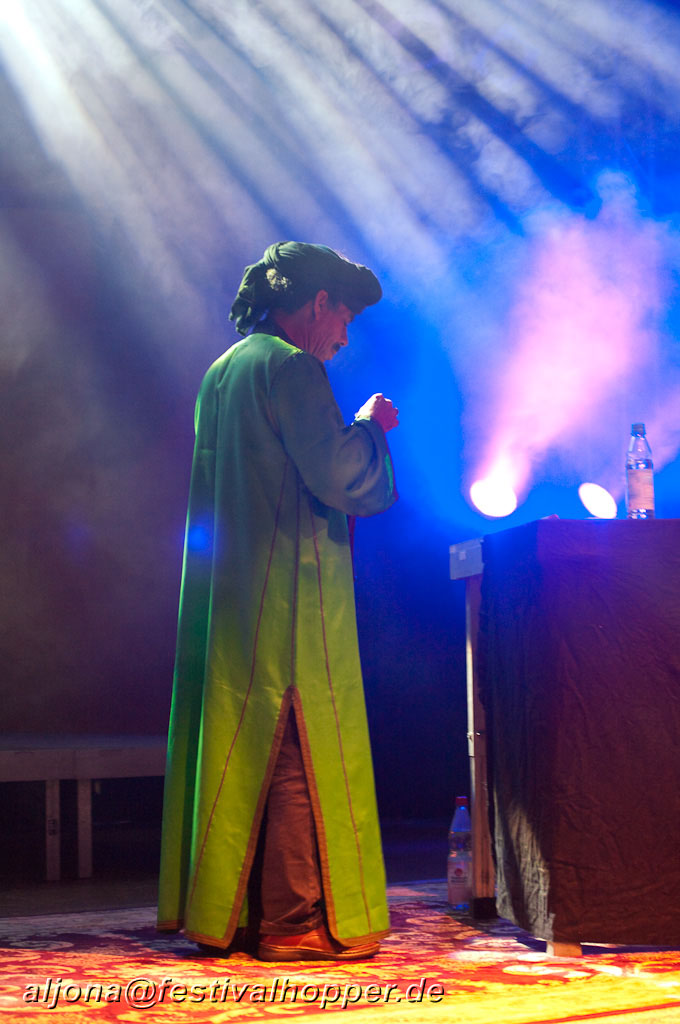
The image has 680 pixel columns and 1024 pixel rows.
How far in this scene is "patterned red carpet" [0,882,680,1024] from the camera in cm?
155

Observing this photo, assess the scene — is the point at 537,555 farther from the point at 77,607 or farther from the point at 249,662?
the point at 77,607

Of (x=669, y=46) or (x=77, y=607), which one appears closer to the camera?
(x=669, y=46)

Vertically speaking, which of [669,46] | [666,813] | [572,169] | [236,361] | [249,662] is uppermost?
[669,46]

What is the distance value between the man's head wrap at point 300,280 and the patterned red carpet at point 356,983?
1323mm

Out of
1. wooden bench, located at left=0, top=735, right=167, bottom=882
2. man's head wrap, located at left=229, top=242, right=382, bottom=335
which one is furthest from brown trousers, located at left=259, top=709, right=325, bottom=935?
wooden bench, located at left=0, top=735, right=167, bottom=882

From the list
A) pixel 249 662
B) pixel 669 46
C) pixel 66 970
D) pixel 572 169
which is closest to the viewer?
pixel 66 970

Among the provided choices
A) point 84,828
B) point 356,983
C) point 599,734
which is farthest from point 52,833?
point 599,734

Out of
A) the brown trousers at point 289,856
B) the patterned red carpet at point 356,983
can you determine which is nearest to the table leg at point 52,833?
the patterned red carpet at point 356,983

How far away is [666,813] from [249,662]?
0.84m

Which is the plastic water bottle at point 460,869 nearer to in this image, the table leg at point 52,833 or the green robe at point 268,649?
the green robe at point 268,649

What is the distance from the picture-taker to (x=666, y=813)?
1.93 metres

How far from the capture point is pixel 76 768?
11.3 ft

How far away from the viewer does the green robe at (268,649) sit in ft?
6.31

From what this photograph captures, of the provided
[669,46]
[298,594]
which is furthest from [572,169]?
[298,594]
